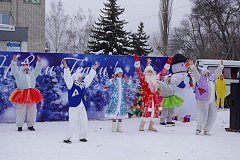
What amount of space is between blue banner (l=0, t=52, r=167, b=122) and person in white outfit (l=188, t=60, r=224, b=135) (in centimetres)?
322

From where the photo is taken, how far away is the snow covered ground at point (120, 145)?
7402 mm

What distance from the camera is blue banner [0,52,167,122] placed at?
37.6ft

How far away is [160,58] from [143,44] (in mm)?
30875

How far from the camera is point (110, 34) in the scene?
37875 millimetres

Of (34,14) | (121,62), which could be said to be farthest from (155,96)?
(34,14)

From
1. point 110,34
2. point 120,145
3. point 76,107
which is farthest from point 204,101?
point 110,34

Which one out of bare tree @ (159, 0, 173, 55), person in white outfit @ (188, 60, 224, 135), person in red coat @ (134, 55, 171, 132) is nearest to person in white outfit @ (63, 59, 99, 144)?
person in red coat @ (134, 55, 171, 132)

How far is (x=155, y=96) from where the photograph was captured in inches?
422

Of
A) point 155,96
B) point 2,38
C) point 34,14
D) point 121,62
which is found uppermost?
point 34,14

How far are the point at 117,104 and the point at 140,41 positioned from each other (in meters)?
34.0

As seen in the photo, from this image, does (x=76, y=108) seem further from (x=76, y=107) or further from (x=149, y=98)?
→ (x=149, y=98)

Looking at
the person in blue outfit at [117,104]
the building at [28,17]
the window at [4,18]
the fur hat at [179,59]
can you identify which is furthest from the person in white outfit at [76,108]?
the window at [4,18]

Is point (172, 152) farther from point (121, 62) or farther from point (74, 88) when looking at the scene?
point (121, 62)

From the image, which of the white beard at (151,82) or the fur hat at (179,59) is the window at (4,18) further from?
the white beard at (151,82)
